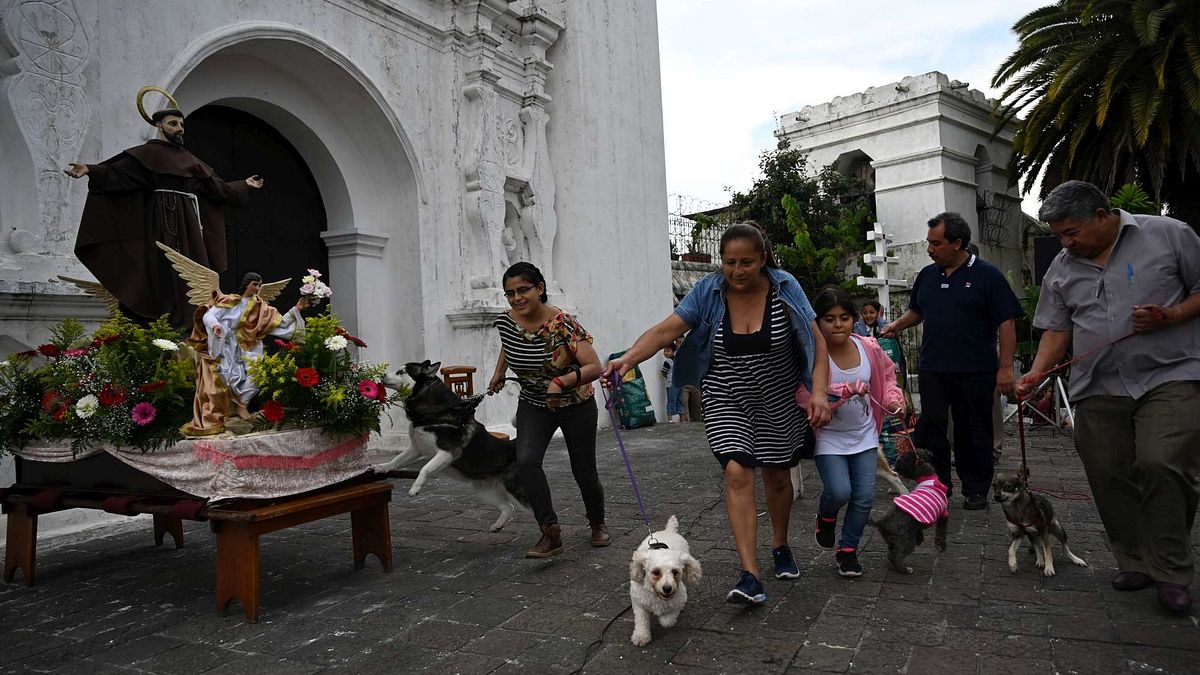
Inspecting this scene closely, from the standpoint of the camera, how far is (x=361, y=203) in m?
10.0

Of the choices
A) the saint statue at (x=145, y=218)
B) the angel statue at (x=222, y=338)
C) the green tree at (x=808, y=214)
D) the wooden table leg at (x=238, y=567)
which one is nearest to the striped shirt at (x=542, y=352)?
the angel statue at (x=222, y=338)

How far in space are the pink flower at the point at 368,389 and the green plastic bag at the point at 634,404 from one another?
325 inches

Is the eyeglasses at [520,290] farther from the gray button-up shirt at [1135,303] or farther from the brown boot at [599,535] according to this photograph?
the gray button-up shirt at [1135,303]

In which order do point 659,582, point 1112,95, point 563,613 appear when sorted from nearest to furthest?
1. point 659,582
2. point 563,613
3. point 1112,95

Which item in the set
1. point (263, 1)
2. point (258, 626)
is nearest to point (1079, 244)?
point (258, 626)

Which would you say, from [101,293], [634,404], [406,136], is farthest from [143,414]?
[634,404]

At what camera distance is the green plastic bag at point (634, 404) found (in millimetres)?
12727

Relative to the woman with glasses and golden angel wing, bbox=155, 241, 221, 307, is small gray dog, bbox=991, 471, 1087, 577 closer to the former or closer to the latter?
the woman with glasses

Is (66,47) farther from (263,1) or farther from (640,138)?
(640,138)

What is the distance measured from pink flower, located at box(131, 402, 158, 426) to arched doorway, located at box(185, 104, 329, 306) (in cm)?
477

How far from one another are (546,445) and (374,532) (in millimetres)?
1130

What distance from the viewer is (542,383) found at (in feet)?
16.0

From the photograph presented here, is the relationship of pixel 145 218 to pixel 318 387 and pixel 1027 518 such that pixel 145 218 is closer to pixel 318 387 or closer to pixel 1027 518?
pixel 318 387

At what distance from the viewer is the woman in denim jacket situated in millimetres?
3811
